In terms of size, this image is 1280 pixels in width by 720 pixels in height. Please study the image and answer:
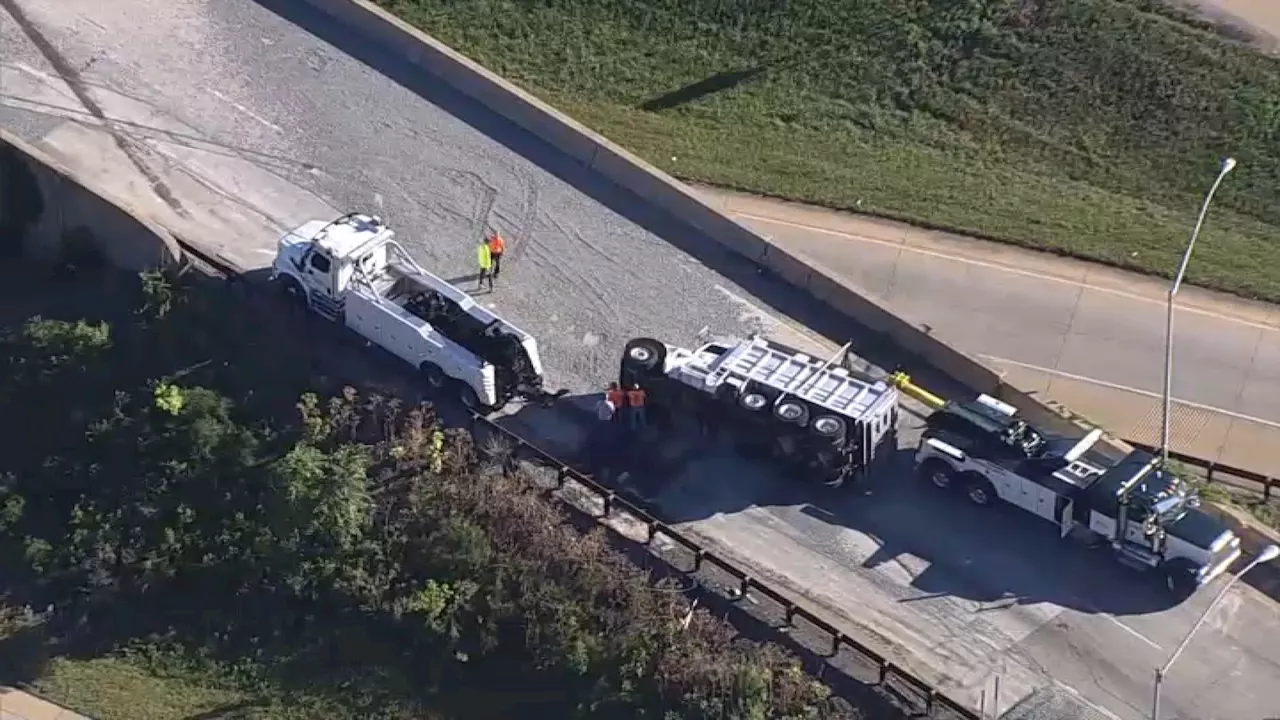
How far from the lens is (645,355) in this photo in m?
35.8

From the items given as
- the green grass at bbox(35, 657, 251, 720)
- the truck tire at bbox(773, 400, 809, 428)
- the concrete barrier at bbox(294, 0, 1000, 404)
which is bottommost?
the green grass at bbox(35, 657, 251, 720)

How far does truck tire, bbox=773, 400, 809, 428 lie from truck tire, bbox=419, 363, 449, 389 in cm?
675

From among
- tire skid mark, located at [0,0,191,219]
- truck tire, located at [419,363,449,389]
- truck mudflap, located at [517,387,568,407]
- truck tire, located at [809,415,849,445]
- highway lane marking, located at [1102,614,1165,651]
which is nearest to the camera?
highway lane marking, located at [1102,614,1165,651]

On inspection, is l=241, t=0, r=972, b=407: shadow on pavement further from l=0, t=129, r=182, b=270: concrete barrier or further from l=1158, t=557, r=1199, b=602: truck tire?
l=0, t=129, r=182, b=270: concrete barrier

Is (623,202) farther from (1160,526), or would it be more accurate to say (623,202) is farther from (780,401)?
(1160,526)

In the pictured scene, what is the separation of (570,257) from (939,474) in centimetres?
1036

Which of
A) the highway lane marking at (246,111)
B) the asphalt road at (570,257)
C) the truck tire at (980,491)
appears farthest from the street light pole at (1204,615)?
the highway lane marking at (246,111)

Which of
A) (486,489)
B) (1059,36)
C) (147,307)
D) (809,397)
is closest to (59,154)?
(147,307)

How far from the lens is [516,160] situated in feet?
140

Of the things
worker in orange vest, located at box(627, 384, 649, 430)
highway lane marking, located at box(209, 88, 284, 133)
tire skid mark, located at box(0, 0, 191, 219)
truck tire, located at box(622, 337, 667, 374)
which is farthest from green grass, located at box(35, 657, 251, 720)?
highway lane marking, located at box(209, 88, 284, 133)

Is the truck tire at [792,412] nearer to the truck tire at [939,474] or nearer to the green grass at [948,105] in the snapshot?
the truck tire at [939,474]

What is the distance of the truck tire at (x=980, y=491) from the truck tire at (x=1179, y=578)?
336cm

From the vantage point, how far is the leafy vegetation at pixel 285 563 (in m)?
32.7

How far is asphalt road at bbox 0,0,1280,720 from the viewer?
3234cm
